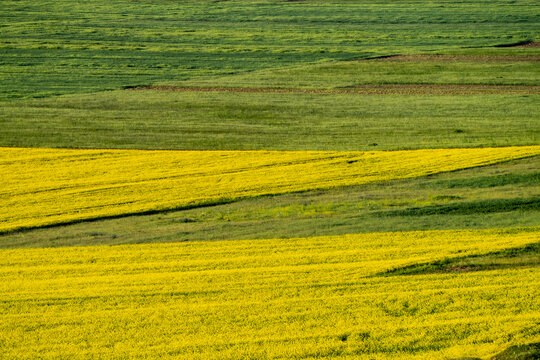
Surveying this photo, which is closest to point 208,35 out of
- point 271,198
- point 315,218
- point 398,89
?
point 398,89

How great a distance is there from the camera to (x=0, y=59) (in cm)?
4816

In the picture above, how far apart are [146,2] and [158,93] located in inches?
1227

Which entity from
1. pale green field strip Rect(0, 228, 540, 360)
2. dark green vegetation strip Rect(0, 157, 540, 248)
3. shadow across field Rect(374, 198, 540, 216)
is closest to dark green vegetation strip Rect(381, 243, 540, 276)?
pale green field strip Rect(0, 228, 540, 360)

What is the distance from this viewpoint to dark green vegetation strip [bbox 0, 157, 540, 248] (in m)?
21.6

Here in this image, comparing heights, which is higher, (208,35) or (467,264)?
(208,35)

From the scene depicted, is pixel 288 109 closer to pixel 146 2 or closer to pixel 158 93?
pixel 158 93

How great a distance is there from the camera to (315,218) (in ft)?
74.9

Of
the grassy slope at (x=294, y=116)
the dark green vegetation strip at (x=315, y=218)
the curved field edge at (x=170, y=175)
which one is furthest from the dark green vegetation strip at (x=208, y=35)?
the dark green vegetation strip at (x=315, y=218)

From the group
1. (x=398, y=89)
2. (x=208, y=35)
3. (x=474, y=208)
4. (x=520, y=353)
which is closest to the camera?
(x=520, y=353)

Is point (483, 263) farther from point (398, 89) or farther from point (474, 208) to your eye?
point (398, 89)

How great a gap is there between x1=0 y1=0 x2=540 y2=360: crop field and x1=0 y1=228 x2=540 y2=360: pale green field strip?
0.18ft

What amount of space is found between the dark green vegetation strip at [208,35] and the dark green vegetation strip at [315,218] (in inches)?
759

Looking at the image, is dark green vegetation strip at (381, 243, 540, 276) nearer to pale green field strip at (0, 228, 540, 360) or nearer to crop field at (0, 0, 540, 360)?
crop field at (0, 0, 540, 360)

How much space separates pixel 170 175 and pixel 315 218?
596 cm
